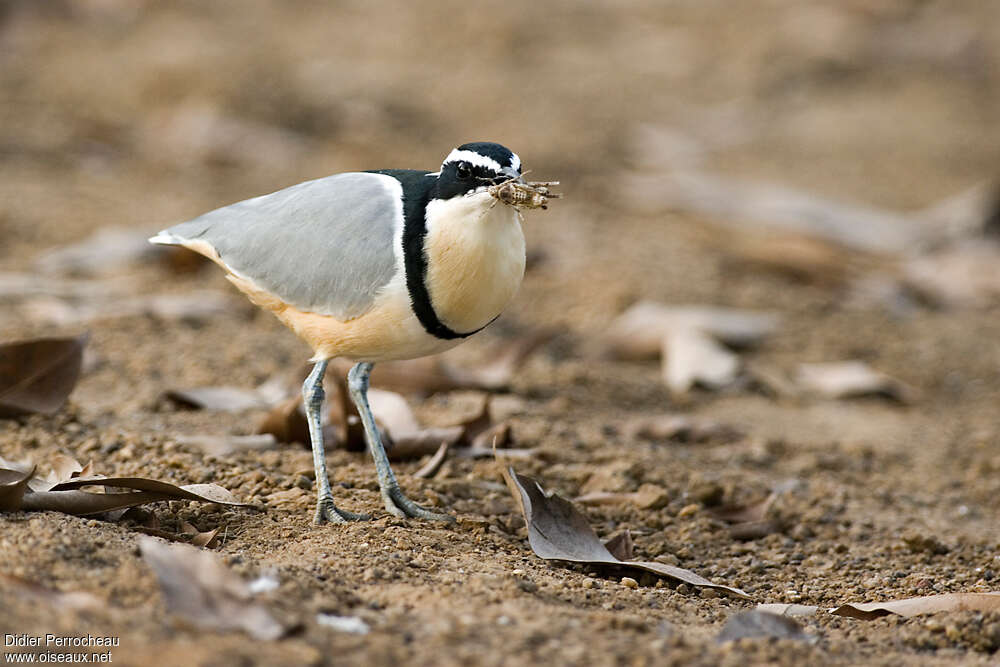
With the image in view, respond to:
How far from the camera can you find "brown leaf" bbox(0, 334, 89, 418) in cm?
445

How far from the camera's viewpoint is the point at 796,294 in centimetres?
778

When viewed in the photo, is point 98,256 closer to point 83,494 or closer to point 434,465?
point 434,465

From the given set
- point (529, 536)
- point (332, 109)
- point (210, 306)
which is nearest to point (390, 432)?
point (529, 536)

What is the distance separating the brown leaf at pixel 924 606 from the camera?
3.39 m

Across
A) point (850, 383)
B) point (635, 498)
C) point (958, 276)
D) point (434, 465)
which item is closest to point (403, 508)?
point (434, 465)

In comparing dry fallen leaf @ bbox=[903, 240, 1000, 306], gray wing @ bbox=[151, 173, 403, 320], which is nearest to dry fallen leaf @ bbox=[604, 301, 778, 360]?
dry fallen leaf @ bbox=[903, 240, 1000, 306]

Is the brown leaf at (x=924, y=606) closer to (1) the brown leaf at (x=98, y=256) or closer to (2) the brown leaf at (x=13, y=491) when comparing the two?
(2) the brown leaf at (x=13, y=491)

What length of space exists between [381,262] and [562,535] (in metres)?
0.98

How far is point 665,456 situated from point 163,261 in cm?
344

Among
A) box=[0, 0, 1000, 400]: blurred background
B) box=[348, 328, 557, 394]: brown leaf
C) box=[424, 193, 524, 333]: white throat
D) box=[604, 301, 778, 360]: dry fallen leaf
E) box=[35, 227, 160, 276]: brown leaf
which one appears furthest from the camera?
box=[0, 0, 1000, 400]: blurred background

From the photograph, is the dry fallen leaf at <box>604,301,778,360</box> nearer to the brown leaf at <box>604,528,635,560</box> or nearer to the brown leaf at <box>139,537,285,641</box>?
the brown leaf at <box>604,528,635,560</box>

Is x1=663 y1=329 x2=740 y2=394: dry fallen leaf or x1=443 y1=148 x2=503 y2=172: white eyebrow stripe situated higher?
x1=443 y1=148 x2=503 y2=172: white eyebrow stripe

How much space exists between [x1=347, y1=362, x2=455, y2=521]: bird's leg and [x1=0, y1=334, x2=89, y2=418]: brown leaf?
1.10 meters

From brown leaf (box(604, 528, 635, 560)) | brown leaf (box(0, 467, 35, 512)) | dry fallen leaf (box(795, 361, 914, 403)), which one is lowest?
dry fallen leaf (box(795, 361, 914, 403))
